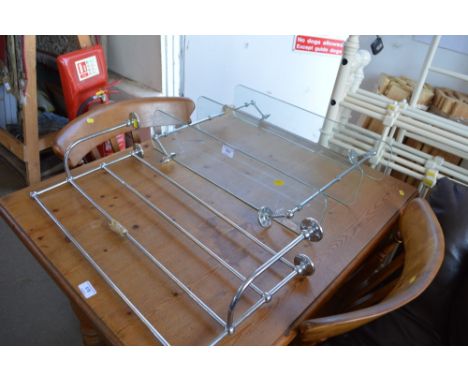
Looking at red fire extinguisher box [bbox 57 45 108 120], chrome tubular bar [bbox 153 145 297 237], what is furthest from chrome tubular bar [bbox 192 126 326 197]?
red fire extinguisher box [bbox 57 45 108 120]

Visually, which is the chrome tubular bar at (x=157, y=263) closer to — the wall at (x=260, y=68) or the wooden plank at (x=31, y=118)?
the wooden plank at (x=31, y=118)

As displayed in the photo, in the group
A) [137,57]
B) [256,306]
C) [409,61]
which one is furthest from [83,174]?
[409,61]

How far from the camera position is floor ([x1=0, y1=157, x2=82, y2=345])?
50.3 inches

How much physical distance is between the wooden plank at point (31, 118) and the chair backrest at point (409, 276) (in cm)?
146

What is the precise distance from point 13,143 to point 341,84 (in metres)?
1.59

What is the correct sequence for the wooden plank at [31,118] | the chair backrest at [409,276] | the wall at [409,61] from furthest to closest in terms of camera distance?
1. the wall at [409,61]
2. the wooden plank at [31,118]
3. the chair backrest at [409,276]

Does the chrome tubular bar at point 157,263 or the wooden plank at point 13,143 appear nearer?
the chrome tubular bar at point 157,263

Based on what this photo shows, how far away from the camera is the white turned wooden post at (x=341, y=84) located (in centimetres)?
141

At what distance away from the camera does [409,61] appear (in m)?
3.09

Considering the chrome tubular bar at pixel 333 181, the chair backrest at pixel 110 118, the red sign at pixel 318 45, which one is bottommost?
the chrome tubular bar at pixel 333 181

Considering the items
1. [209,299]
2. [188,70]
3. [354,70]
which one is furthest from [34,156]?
[354,70]

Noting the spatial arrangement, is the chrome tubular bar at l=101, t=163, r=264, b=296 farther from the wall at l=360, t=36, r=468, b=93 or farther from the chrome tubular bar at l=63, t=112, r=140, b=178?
the wall at l=360, t=36, r=468, b=93

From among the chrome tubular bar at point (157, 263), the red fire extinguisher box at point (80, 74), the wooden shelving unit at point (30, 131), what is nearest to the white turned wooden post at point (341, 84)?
the chrome tubular bar at point (157, 263)
